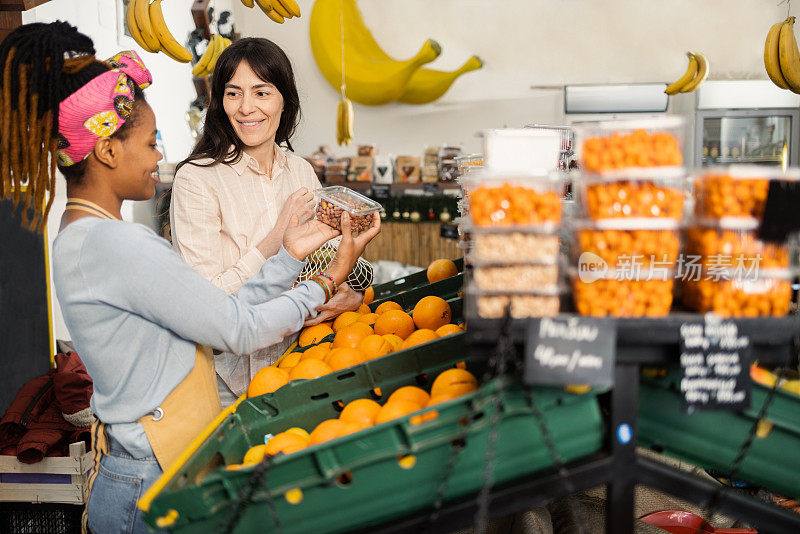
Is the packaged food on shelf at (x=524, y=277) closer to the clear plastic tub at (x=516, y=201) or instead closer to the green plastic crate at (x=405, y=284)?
the clear plastic tub at (x=516, y=201)

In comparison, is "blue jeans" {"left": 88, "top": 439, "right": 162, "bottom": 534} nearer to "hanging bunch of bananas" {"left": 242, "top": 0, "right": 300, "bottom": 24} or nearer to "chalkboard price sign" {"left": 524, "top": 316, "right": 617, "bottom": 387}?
"chalkboard price sign" {"left": 524, "top": 316, "right": 617, "bottom": 387}

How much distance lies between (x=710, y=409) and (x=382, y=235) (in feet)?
15.5

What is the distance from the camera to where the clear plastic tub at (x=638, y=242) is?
928mm

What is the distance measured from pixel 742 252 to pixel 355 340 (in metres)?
0.95

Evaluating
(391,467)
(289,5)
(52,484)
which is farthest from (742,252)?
(289,5)

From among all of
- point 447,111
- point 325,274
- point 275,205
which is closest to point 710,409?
point 325,274

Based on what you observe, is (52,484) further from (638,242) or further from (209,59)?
(209,59)

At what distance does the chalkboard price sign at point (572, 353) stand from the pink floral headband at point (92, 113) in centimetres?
90

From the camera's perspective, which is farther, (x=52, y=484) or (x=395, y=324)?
(x=52, y=484)

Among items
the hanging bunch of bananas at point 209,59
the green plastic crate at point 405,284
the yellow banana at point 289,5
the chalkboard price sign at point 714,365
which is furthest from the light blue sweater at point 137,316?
the hanging bunch of bananas at point 209,59

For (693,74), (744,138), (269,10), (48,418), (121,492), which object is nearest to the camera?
(121,492)

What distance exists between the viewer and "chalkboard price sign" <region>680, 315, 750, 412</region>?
903mm

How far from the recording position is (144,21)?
3.44 metres

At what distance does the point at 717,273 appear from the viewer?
3.12 feet
